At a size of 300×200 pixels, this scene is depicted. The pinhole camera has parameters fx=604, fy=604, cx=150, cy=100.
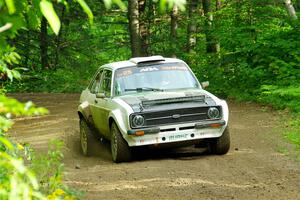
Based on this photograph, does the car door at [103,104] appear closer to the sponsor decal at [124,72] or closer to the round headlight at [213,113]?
the sponsor decal at [124,72]

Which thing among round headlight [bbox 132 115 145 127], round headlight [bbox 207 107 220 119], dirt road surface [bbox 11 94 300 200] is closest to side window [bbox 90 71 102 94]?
dirt road surface [bbox 11 94 300 200]

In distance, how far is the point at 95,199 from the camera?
746cm

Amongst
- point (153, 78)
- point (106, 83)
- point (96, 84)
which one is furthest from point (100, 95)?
point (96, 84)

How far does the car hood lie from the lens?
32.6 feet

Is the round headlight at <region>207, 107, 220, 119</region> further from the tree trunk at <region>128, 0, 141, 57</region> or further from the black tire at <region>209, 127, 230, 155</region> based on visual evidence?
the tree trunk at <region>128, 0, 141, 57</region>

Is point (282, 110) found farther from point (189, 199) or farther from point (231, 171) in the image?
point (189, 199)

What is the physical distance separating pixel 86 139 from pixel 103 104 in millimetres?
1350

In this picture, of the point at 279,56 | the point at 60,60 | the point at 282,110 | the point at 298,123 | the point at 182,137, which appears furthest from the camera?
the point at 60,60

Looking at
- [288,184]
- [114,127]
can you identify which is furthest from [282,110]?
[288,184]

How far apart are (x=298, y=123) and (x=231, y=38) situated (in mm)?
7262

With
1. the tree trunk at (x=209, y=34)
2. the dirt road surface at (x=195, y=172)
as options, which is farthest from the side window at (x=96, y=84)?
the tree trunk at (x=209, y=34)

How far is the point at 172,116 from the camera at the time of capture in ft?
32.4

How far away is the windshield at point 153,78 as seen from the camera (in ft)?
35.9

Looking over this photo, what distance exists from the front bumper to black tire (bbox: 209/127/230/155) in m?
0.25
